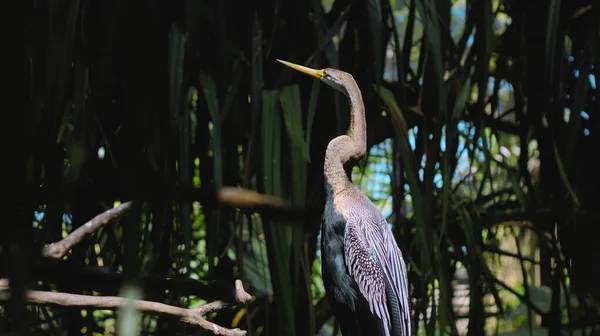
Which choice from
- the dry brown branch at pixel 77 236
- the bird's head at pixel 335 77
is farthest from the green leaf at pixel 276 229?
the dry brown branch at pixel 77 236

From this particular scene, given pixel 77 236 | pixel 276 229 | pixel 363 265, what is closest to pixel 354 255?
pixel 363 265

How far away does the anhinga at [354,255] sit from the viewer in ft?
4.17

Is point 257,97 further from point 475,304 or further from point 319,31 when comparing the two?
point 475,304

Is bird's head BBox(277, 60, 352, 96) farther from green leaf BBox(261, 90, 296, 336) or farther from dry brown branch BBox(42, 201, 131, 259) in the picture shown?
dry brown branch BBox(42, 201, 131, 259)

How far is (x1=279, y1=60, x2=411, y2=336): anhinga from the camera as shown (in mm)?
1270

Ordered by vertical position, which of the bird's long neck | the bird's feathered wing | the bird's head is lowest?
the bird's feathered wing

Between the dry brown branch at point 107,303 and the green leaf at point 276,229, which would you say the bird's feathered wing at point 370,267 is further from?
the dry brown branch at point 107,303

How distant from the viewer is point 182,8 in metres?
1.63

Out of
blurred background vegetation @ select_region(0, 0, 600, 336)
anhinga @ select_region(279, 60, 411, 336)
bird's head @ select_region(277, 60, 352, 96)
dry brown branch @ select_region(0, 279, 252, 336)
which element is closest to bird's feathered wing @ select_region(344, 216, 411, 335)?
anhinga @ select_region(279, 60, 411, 336)

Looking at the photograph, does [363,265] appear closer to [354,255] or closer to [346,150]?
[354,255]

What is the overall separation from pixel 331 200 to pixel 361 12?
64cm

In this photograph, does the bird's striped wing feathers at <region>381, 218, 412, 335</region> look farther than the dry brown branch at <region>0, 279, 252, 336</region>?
Yes

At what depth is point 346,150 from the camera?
125 cm

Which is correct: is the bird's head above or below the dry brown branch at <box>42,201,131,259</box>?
above
